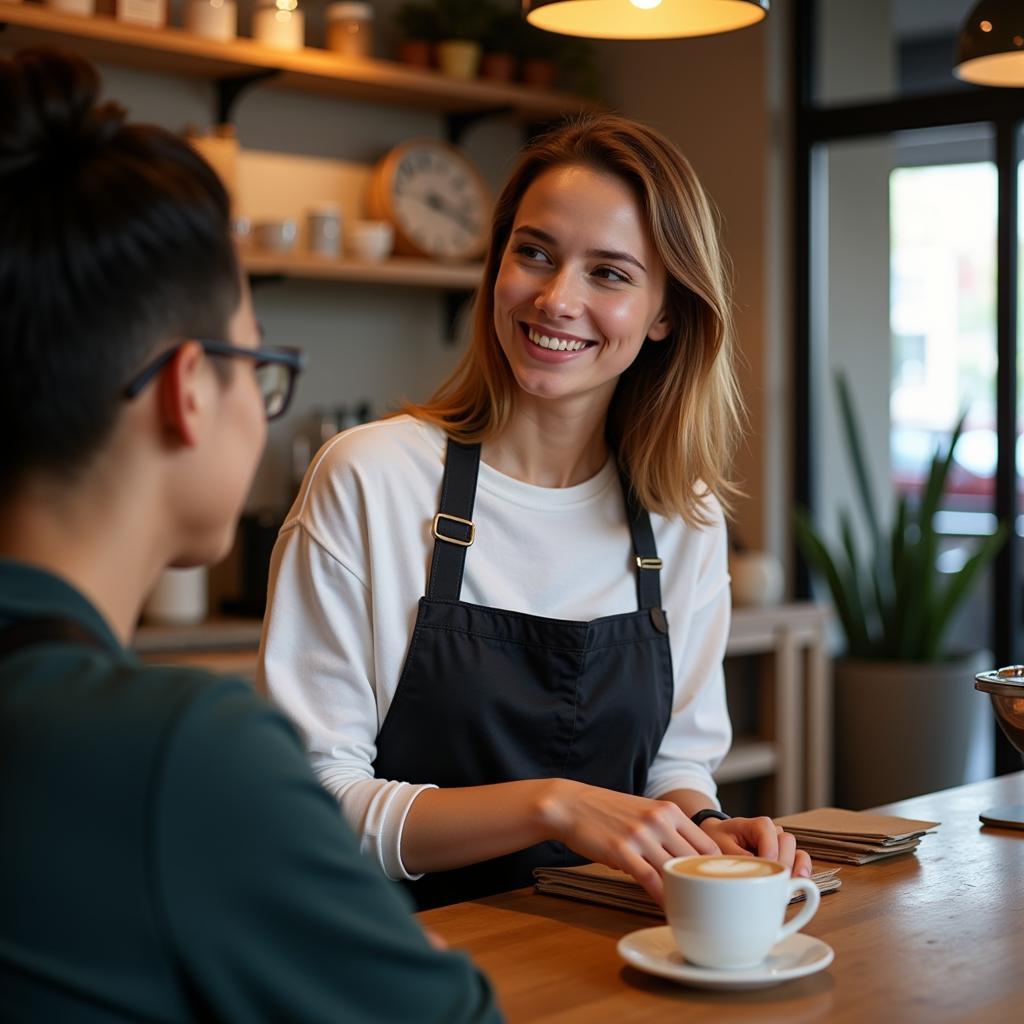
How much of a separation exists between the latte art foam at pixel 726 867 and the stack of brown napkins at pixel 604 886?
0.21 metres

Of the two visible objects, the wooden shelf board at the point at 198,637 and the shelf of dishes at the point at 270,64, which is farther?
the shelf of dishes at the point at 270,64

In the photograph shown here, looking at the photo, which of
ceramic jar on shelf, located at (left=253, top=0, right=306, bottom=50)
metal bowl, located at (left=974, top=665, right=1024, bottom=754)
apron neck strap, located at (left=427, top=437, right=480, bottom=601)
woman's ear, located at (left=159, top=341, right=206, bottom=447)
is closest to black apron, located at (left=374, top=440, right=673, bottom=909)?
apron neck strap, located at (left=427, top=437, right=480, bottom=601)

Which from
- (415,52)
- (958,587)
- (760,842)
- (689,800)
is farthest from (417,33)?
(760,842)

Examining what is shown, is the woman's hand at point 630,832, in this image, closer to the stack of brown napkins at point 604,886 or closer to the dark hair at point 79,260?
the stack of brown napkins at point 604,886

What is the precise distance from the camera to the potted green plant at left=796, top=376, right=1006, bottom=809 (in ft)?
14.0

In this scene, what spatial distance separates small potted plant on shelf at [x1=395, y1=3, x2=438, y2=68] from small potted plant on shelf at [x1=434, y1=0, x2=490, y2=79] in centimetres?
2

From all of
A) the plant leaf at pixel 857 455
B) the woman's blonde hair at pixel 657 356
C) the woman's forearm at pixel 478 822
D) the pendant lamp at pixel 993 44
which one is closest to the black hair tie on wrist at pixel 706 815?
the woman's forearm at pixel 478 822

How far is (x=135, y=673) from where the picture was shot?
2.79 ft

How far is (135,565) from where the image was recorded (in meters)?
0.96

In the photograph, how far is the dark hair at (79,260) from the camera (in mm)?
887

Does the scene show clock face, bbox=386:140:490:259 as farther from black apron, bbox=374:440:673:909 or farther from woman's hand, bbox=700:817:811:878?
woman's hand, bbox=700:817:811:878

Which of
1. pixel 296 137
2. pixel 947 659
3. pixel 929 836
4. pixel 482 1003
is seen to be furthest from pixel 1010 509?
pixel 482 1003

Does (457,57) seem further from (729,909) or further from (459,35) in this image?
(729,909)

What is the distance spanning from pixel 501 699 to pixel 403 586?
0.59 feet
